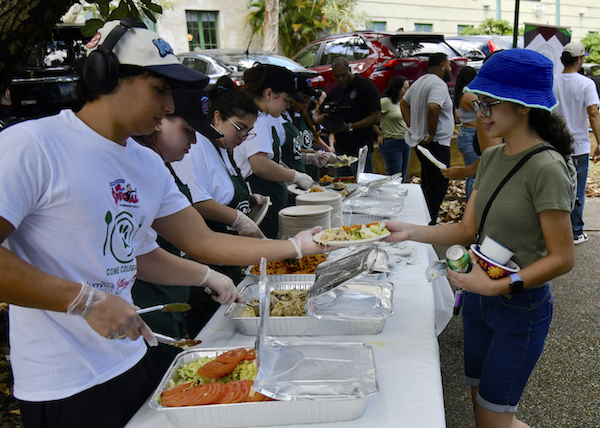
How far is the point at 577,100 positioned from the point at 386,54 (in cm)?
398

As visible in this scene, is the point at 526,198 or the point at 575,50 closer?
the point at 526,198

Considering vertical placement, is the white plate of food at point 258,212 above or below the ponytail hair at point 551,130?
below

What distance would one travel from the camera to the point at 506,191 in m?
1.77

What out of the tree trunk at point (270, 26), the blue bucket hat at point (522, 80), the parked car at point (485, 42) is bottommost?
the blue bucket hat at point (522, 80)

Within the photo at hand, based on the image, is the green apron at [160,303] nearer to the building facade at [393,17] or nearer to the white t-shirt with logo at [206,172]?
the white t-shirt with logo at [206,172]

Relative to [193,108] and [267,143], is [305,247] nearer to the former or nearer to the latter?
[193,108]

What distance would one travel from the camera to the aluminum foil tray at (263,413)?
1.24 m

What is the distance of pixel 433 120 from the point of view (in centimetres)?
525

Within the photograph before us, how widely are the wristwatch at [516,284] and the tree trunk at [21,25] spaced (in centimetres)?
250

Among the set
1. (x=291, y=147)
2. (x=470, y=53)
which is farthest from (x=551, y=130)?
(x=470, y=53)

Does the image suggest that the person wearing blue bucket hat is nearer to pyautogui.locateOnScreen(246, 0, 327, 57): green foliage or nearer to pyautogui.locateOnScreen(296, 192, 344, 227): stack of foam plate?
pyautogui.locateOnScreen(296, 192, 344, 227): stack of foam plate

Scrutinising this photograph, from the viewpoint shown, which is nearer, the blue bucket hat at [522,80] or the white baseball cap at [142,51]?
the white baseball cap at [142,51]

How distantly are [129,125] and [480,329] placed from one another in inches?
65.4

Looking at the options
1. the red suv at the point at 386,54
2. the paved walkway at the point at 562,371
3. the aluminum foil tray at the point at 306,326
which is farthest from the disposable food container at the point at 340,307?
the red suv at the point at 386,54
